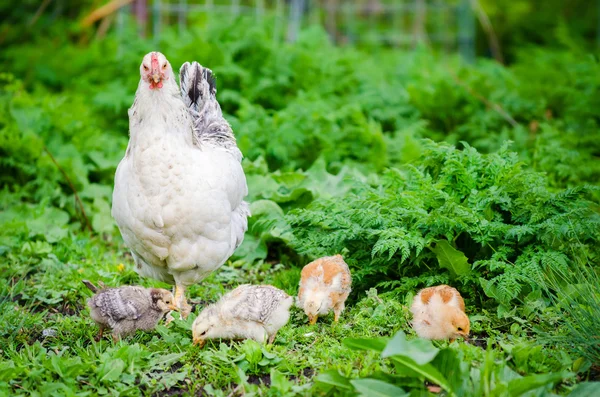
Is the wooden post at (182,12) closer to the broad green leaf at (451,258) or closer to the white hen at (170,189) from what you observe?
the white hen at (170,189)

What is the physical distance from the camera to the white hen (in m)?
4.16

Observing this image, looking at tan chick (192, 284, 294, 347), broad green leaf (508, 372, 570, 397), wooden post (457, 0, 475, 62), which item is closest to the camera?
broad green leaf (508, 372, 570, 397)

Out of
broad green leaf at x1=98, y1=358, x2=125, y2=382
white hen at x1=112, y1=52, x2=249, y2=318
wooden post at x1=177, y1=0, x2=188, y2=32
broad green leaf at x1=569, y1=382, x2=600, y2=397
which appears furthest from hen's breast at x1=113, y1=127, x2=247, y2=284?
wooden post at x1=177, y1=0, x2=188, y2=32

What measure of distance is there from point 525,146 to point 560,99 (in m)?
1.75

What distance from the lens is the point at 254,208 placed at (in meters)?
5.74

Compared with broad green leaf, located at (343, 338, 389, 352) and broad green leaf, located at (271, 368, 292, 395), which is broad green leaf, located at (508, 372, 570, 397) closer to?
broad green leaf, located at (343, 338, 389, 352)

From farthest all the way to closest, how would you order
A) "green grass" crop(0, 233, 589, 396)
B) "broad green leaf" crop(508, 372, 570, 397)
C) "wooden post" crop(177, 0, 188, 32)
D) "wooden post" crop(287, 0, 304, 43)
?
"wooden post" crop(177, 0, 188, 32) < "wooden post" crop(287, 0, 304, 43) < "green grass" crop(0, 233, 589, 396) < "broad green leaf" crop(508, 372, 570, 397)

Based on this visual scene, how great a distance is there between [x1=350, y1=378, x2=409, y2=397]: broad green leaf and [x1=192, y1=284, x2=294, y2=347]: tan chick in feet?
2.96

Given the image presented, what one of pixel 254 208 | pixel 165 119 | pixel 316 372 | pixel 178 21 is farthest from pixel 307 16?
pixel 316 372

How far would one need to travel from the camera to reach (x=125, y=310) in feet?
13.8

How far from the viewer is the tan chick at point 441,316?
4.03 meters

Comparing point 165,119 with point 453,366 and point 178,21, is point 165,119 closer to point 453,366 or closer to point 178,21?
point 453,366

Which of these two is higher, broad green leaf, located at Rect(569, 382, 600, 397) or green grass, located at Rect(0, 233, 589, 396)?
broad green leaf, located at Rect(569, 382, 600, 397)

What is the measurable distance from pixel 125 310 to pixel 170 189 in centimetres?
76
